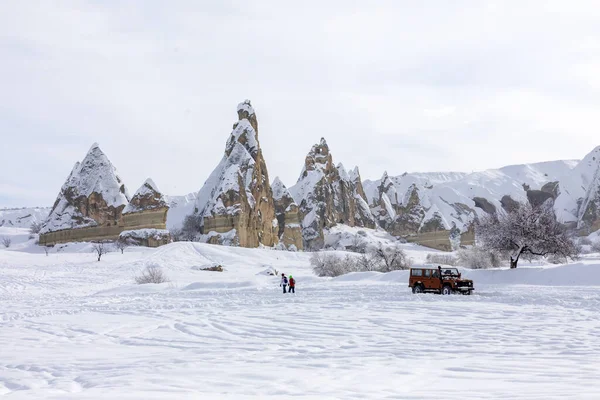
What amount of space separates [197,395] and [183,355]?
314 centimetres

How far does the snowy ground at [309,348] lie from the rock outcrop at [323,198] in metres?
82.9

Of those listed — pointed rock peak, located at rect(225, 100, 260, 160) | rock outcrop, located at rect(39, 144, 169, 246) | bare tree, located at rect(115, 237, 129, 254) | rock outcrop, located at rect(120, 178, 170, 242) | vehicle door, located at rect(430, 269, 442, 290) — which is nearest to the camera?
vehicle door, located at rect(430, 269, 442, 290)

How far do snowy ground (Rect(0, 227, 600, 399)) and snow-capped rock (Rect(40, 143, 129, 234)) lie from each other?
2164 inches

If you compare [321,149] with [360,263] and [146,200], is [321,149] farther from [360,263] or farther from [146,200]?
[360,263]

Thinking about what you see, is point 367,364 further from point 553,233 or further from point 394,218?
point 394,218

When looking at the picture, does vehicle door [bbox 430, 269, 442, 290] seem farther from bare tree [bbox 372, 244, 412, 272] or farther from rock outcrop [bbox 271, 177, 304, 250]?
rock outcrop [bbox 271, 177, 304, 250]

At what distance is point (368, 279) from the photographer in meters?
35.9

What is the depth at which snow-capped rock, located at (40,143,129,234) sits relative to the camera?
73.9 metres

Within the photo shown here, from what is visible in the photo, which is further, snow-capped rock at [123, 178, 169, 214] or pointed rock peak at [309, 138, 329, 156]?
pointed rock peak at [309, 138, 329, 156]

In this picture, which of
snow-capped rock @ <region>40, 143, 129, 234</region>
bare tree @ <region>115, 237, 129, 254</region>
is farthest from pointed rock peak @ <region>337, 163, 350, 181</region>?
bare tree @ <region>115, 237, 129, 254</region>

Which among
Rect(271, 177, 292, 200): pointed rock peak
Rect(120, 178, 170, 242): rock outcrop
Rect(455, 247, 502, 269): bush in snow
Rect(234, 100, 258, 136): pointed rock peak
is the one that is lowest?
Rect(455, 247, 502, 269): bush in snow

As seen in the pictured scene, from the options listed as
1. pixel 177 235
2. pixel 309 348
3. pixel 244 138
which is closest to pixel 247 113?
pixel 244 138

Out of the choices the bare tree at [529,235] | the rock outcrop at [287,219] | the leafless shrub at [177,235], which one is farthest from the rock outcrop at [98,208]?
the bare tree at [529,235]

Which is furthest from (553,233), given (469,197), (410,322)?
(469,197)
